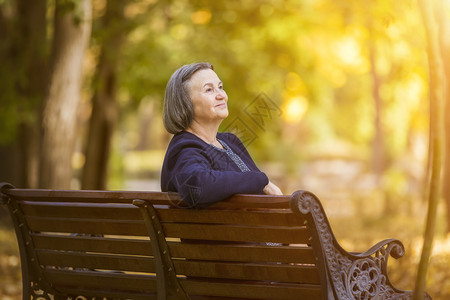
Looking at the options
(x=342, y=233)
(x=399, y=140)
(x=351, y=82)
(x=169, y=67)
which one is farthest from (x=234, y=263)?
(x=351, y=82)

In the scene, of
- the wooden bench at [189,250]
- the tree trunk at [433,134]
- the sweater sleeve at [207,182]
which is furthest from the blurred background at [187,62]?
the wooden bench at [189,250]

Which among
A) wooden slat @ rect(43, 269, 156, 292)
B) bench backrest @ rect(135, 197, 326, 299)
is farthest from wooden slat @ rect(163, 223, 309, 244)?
wooden slat @ rect(43, 269, 156, 292)

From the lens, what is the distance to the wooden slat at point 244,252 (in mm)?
3682

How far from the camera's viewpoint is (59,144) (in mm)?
10234

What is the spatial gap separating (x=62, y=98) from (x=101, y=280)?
5879 millimetres

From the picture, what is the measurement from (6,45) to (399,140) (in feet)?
79.9

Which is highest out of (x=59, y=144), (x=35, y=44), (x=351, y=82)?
(x=351, y=82)

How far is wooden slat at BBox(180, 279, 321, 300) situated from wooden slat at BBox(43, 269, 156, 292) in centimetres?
27

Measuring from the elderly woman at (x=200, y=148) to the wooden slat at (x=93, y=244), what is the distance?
372mm

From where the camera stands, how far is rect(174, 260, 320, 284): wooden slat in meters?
3.72

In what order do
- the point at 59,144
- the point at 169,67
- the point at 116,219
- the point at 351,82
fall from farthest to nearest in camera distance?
the point at 351,82 → the point at 169,67 → the point at 59,144 → the point at 116,219

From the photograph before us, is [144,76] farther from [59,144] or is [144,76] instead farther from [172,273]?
[172,273]

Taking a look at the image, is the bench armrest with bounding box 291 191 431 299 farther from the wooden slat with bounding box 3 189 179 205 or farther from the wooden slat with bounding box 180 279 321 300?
the wooden slat with bounding box 3 189 179 205

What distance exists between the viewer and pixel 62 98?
10070mm
